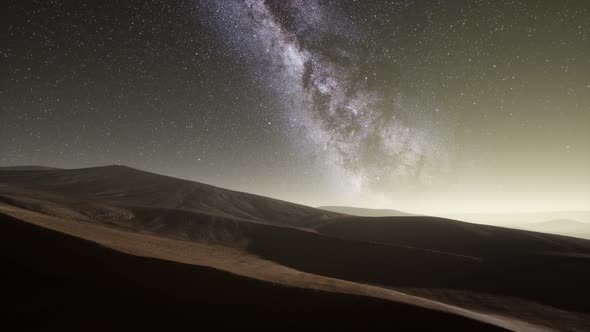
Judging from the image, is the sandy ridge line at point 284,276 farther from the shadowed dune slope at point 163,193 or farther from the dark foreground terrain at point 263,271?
the shadowed dune slope at point 163,193

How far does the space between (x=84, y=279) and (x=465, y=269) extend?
26472 millimetres

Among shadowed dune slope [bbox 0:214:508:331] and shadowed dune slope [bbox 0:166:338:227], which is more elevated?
shadowed dune slope [bbox 0:166:338:227]

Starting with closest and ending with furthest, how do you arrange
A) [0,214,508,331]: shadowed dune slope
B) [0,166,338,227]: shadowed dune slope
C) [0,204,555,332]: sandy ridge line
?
[0,214,508,331]: shadowed dune slope → [0,204,555,332]: sandy ridge line → [0,166,338,227]: shadowed dune slope

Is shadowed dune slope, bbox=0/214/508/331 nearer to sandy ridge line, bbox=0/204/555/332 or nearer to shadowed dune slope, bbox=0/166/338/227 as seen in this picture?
sandy ridge line, bbox=0/204/555/332

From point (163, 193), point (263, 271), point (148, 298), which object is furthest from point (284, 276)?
point (163, 193)

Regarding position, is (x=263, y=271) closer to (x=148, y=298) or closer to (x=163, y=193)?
(x=148, y=298)

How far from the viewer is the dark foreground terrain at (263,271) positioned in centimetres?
796

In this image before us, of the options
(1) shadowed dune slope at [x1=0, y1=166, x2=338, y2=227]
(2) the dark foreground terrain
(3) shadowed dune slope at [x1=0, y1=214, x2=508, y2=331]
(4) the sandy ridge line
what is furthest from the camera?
(1) shadowed dune slope at [x1=0, y1=166, x2=338, y2=227]

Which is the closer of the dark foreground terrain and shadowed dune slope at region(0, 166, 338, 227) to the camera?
the dark foreground terrain

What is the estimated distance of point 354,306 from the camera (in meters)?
8.98

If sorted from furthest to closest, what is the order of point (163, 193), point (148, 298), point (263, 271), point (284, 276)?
point (163, 193) → point (263, 271) → point (284, 276) → point (148, 298)

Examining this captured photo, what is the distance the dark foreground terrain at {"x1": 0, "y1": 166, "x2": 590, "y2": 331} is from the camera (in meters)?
7.96

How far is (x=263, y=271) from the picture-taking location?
42.4ft

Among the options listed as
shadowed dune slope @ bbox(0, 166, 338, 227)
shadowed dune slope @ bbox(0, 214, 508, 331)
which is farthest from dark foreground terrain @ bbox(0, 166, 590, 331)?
shadowed dune slope @ bbox(0, 166, 338, 227)
